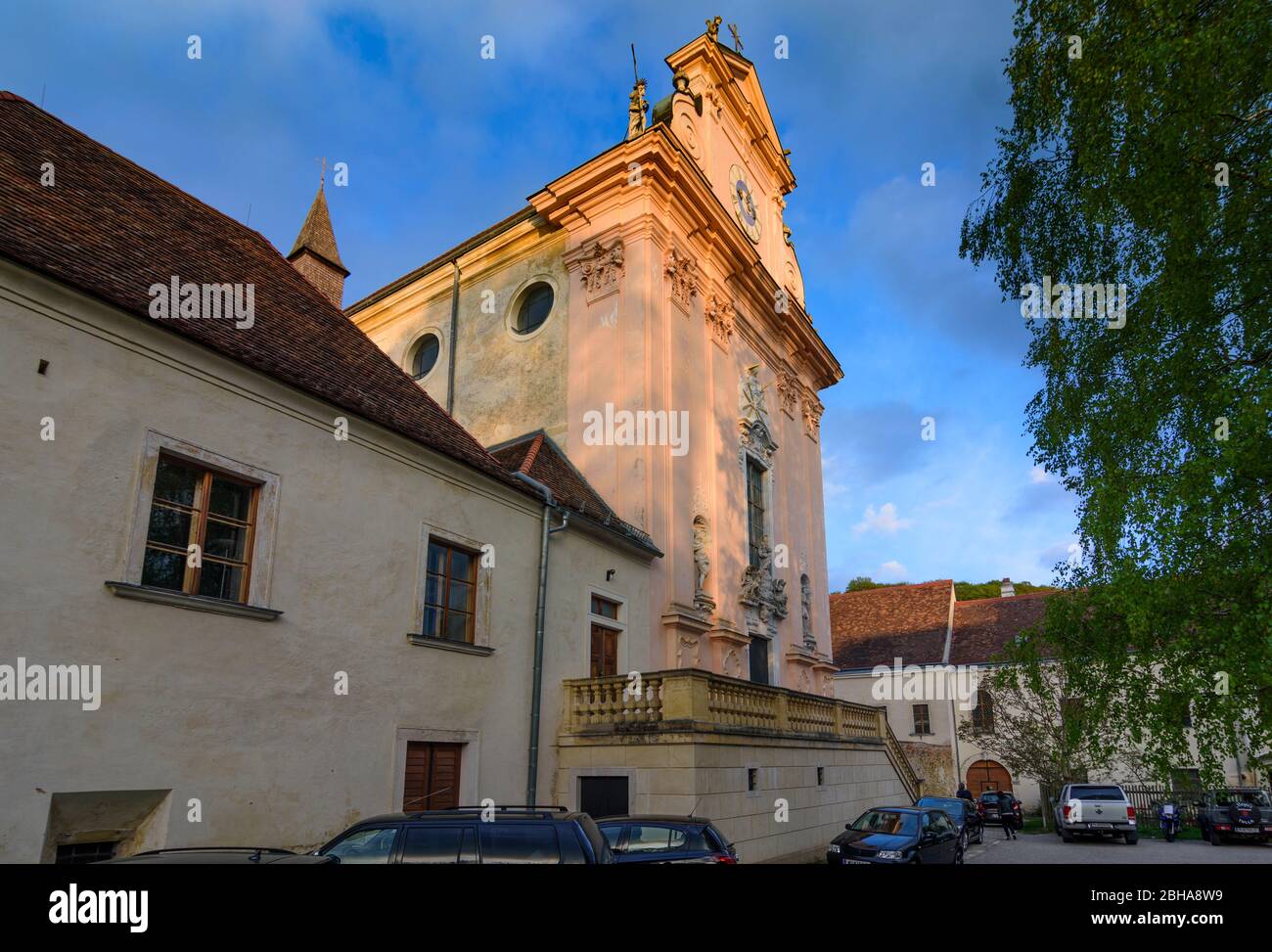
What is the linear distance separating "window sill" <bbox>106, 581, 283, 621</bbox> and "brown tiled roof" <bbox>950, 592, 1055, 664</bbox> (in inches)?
1675

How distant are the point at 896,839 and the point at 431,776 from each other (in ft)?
28.6

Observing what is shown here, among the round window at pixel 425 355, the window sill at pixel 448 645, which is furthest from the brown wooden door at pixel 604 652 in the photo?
the round window at pixel 425 355

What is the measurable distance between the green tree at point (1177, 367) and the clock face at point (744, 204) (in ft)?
52.8

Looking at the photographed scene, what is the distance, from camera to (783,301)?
29156 mm

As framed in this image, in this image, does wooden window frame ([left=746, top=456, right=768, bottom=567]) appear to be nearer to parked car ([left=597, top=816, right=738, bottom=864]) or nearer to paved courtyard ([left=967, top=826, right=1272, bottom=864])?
paved courtyard ([left=967, top=826, right=1272, bottom=864])

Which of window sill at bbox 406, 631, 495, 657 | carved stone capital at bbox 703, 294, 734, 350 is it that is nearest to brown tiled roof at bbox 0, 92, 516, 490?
window sill at bbox 406, 631, 495, 657

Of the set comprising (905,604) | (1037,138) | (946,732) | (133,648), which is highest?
(1037,138)

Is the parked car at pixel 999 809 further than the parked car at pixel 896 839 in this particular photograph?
Yes

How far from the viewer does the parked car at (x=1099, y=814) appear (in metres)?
24.5

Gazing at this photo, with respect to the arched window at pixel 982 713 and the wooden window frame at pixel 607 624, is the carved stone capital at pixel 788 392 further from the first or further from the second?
the arched window at pixel 982 713

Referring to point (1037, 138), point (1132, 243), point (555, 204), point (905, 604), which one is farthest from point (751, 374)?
point (905, 604)

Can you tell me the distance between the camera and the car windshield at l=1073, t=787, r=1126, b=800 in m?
25.0
